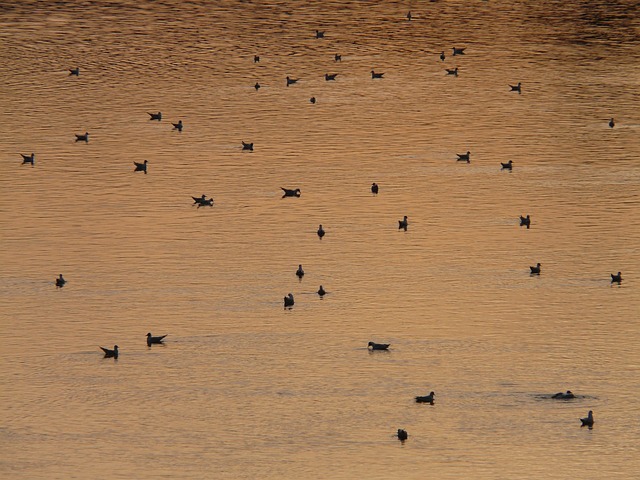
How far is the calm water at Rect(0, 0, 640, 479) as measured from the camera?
265 feet

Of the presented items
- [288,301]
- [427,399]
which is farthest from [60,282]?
[427,399]

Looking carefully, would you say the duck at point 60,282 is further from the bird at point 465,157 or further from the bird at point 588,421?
the bird at point 465,157

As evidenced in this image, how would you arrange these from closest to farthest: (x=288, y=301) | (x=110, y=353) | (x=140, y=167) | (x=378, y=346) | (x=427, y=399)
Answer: (x=427, y=399), (x=110, y=353), (x=378, y=346), (x=288, y=301), (x=140, y=167)

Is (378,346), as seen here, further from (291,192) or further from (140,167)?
(140,167)

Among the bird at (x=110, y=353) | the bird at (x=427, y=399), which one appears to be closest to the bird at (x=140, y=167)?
the bird at (x=110, y=353)

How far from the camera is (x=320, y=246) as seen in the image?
10700 centimetres

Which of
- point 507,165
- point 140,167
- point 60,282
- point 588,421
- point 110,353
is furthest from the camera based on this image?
point 507,165

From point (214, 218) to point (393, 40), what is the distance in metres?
53.1

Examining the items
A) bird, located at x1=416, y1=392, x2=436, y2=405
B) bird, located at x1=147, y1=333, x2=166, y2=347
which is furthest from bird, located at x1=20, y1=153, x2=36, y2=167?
bird, located at x1=416, y1=392, x2=436, y2=405

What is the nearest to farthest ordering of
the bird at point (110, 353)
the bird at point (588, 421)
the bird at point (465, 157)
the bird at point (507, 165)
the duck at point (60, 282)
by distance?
the bird at point (588, 421), the bird at point (110, 353), the duck at point (60, 282), the bird at point (507, 165), the bird at point (465, 157)

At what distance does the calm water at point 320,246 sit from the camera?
265ft

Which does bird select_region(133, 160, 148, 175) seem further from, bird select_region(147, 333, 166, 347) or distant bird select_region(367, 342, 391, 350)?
distant bird select_region(367, 342, 391, 350)

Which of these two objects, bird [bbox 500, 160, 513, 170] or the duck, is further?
bird [bbox 500, 160, 513, 170]

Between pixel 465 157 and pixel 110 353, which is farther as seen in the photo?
pixel 465 157
